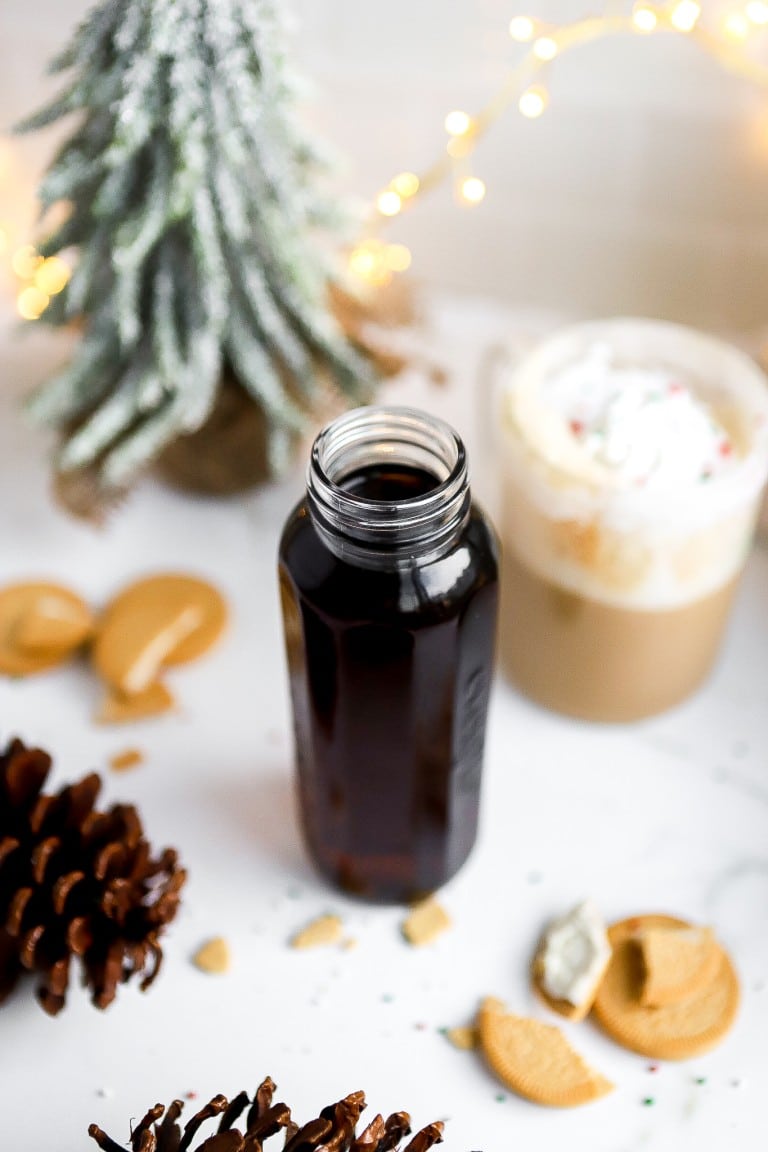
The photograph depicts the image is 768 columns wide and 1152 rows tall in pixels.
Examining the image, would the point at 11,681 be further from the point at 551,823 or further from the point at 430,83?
the point at 430,83

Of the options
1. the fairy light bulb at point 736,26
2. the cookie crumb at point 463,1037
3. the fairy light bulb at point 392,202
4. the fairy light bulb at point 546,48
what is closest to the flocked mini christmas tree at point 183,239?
the fairy light bulb at point 392,202

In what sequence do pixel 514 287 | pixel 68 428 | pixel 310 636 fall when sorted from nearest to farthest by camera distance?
1. pixel 310 636
2. pixel 68 428
3. pixel 514 287

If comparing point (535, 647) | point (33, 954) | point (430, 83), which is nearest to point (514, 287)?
point (430, 83)

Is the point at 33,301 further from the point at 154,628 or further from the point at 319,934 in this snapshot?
the point at 319,934

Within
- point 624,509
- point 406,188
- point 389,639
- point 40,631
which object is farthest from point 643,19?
point 40,631

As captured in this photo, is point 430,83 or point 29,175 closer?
point 430,83

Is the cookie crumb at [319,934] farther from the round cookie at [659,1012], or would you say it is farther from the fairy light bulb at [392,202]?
the fairy light bulb at [392,202]
